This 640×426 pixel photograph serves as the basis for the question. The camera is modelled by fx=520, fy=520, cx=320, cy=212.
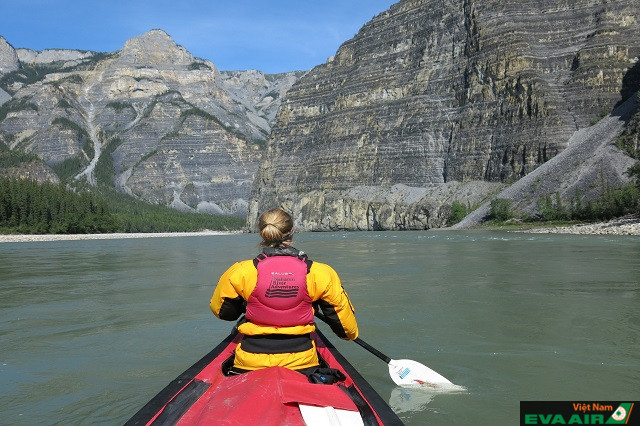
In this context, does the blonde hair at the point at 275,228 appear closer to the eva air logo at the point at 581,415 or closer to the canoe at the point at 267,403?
the canoe at the point at 267,403

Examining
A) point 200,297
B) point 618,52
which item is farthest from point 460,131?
point 200,297

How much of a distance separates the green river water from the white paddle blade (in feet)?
0.57

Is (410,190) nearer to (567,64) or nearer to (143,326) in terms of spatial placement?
(567,64)

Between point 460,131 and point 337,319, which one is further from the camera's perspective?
point 460,131

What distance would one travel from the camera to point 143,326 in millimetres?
13078

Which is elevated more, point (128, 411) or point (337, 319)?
point (337, 319)

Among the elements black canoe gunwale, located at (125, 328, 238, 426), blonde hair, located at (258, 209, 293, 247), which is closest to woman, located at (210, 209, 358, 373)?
blonde hair, located at (258, 209, 293, 247)

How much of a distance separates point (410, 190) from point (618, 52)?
1890 inches

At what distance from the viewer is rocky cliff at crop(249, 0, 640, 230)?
97125mm

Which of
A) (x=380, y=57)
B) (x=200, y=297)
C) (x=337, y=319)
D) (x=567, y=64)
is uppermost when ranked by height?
(x=380, y=57)

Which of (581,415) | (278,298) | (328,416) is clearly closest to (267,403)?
(328,416)

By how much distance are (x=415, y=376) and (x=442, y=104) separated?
115017mm

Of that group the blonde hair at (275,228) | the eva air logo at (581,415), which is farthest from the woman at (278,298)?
the eva air logo at (581,415)

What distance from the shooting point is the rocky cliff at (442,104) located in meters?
97.1
